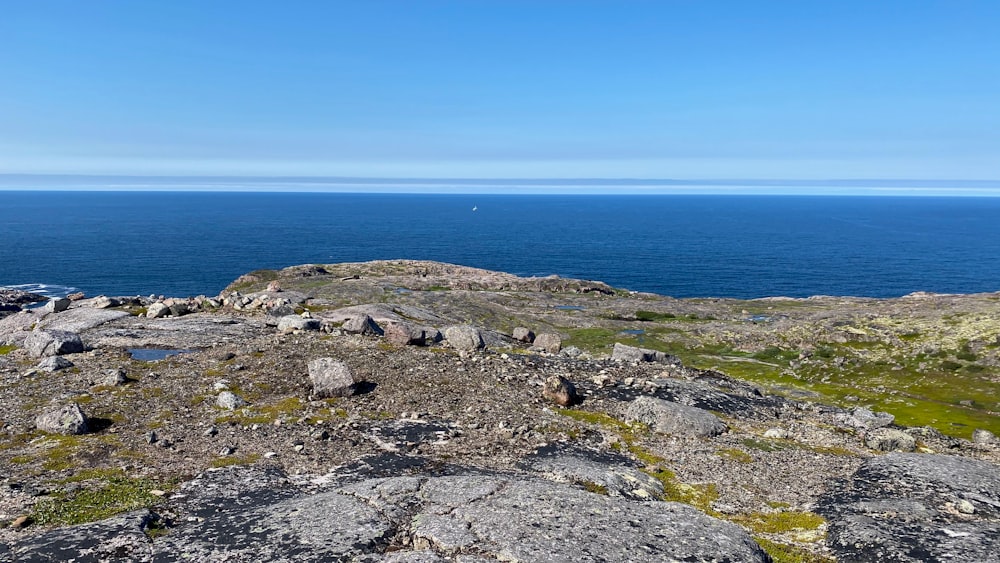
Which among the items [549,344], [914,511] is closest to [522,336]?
[549,344]

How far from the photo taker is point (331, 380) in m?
33.4

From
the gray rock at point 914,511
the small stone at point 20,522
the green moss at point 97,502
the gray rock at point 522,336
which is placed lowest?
the gray rock at point 522,336

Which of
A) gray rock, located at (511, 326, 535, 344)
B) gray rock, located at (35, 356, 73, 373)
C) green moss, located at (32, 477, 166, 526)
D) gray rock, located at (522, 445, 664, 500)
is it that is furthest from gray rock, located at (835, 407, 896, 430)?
gray rock, located at (35, 356, 73, 373)

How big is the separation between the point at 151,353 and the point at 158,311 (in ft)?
40.1

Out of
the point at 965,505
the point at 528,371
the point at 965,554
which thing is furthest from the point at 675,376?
the point at 965,554

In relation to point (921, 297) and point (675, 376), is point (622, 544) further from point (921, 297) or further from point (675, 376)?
point (921, 297)

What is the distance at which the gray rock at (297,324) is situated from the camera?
4628 cm

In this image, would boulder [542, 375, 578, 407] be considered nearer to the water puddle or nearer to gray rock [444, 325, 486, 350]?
gray rock [444, 325, 486, 350]

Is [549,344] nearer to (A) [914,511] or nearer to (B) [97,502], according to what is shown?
(A) [914,511]

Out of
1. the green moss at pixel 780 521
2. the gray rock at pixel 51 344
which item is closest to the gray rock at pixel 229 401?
the gray rock at pixel 51 344

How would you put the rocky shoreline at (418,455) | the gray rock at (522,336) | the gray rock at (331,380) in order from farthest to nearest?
1. the gray rock at (522,336)
2. the gray rock at (331,380)
3. the rocky shoreline at (418,455)

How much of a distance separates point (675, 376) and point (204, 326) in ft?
116

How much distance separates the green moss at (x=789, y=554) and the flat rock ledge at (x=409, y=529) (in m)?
0.87

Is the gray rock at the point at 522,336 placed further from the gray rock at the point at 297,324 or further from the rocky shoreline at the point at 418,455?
the gray rock at the point at 297,324
